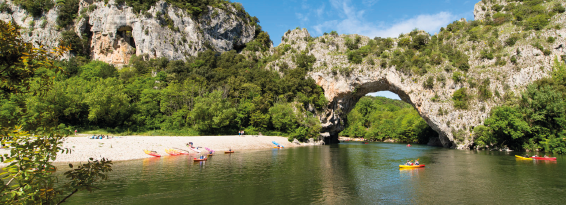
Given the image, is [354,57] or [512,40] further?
[354,57]

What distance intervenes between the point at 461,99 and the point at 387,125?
137 feet

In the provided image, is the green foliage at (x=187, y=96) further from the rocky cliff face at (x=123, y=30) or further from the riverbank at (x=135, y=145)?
the riverbank at (x=135, y=145)

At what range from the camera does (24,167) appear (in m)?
3.71

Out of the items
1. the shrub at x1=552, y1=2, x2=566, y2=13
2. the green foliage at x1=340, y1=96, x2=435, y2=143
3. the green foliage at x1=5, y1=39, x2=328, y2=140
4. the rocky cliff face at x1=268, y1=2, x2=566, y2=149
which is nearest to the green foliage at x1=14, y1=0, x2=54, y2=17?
the green foliage at x1=5, y1=39, x2=328, y2=140

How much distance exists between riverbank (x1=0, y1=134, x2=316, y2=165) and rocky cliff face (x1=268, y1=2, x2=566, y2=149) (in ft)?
70.4

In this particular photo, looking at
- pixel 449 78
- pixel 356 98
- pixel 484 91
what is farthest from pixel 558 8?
pixel 356 98

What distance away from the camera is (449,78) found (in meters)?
47.6

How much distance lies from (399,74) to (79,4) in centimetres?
8186

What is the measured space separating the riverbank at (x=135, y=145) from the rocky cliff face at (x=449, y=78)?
2146 cm

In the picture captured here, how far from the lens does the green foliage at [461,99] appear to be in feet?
147

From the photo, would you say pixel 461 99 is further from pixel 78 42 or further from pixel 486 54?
pixel 78 42

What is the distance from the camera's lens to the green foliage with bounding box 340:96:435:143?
69.9m

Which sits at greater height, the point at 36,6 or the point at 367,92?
the point at 36,6

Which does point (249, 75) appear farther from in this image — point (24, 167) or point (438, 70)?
point (24, 167)
